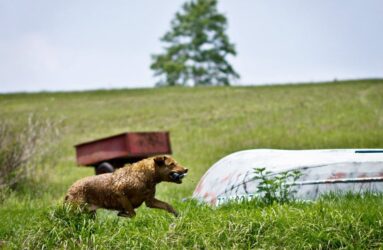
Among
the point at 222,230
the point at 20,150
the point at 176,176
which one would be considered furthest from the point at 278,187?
the point at 20,150

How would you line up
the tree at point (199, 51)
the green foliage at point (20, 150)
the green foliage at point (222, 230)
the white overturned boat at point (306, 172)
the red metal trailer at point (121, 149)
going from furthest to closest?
the tree at point (199, 51) < the red metal trailer at point (121, 149) < the green foliage at point (20, 150) < the white overturned boat at point (306, 172) < the green foliage at point (222, 230)

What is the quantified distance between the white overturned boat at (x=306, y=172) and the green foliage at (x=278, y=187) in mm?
120

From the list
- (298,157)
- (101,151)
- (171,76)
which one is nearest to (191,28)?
(171,76)

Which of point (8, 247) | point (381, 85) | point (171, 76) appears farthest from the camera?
point (171, 76)

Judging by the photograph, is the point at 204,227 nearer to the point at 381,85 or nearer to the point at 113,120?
Answer: the point at 113,120

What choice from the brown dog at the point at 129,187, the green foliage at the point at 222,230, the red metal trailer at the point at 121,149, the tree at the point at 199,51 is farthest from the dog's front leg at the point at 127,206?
the tree at the point at 199,51

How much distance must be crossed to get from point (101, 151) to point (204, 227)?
8.74m

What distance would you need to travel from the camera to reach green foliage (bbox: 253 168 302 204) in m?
9.01

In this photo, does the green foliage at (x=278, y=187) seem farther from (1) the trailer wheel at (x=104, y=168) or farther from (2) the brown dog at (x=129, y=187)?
(1) the trailer wheel at (x=104, y=168)

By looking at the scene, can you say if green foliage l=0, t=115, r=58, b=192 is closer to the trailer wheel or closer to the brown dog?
the trailer wheel

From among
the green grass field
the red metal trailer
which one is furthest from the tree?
the red metal trailer

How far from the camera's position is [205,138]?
25.7 metres

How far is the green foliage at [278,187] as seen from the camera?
9008 mm

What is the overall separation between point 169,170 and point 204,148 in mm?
15406
